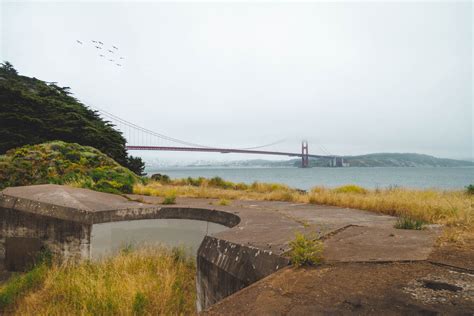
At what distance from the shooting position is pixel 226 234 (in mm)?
3779

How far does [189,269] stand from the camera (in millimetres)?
5258

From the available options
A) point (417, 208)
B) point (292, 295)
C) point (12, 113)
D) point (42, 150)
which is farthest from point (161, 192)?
point (12, 113)

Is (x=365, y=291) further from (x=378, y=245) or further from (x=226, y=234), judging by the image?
(x=226, y=234)

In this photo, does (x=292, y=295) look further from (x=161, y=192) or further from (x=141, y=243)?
(x=161, y=192)

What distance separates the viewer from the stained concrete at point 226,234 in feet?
9.41

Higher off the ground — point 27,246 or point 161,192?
point 161,192

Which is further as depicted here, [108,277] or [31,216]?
[31,216]

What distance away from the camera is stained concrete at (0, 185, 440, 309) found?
9.41 ft

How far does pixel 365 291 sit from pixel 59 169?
40.3ft

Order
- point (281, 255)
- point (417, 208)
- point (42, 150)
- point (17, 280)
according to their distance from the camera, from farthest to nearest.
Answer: point (42, 150)
point (417, 208)
point (17, 280)
point (281, 255)

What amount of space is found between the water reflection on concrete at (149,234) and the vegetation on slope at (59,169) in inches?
140

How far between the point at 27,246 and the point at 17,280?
3.51 ft

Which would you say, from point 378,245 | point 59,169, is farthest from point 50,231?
point 59,169

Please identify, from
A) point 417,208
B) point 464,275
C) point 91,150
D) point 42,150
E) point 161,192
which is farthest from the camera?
point 91,150
